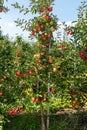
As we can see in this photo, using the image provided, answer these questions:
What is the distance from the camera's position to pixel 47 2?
28.1ft

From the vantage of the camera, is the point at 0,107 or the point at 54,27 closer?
the point at 0,107

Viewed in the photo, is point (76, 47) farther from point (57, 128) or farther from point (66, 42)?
point (57, 128)

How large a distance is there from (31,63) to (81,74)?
120 cm

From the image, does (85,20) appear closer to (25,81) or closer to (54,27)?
(54,27)

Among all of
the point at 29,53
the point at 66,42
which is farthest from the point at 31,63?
the point at 66,42

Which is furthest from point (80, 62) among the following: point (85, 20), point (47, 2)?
point (47, 2)

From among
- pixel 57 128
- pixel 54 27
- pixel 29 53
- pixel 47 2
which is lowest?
pixel 57 128

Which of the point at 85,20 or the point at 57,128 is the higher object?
the point at 85,20

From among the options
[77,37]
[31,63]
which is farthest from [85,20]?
[31,63]

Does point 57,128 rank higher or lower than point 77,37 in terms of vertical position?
lower

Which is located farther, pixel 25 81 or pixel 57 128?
pixel 57 128

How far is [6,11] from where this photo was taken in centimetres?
871

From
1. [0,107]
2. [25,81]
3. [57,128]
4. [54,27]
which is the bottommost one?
[57,128]

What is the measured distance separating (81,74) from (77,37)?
84cm
